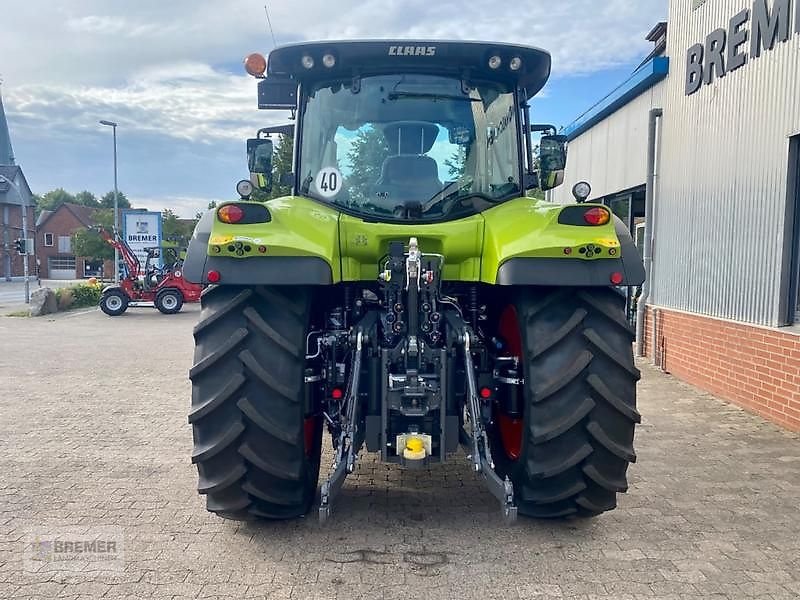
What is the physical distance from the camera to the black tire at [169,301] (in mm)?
18953

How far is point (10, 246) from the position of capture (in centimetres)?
5428

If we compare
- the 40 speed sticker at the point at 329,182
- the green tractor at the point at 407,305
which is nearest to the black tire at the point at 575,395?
the green tractor at the point at 407,305

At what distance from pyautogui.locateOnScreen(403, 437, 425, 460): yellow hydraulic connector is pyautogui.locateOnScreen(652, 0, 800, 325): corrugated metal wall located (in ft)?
15.1

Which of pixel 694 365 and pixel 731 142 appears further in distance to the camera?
pixel 694 365

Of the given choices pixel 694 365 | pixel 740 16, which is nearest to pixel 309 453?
pixel 694 365

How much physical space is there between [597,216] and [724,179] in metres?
4.92

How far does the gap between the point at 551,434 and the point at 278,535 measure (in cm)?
158

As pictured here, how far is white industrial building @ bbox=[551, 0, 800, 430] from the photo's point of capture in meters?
6.21

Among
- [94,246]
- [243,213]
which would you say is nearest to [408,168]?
[243,213]

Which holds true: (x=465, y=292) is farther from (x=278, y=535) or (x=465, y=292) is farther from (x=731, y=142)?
(x=731, y=142)

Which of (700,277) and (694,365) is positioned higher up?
(700,277)

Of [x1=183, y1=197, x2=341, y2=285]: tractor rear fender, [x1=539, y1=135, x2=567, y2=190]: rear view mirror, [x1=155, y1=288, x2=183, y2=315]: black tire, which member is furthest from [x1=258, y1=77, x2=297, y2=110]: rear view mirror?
[x1=155, y1=288, x2=183, y2=315]: black tire

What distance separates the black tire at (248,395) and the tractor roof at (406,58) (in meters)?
1.40

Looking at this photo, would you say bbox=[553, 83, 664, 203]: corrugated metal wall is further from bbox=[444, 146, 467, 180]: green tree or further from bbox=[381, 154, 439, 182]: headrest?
bbox=[381, 154, 439, 182]: headrest
